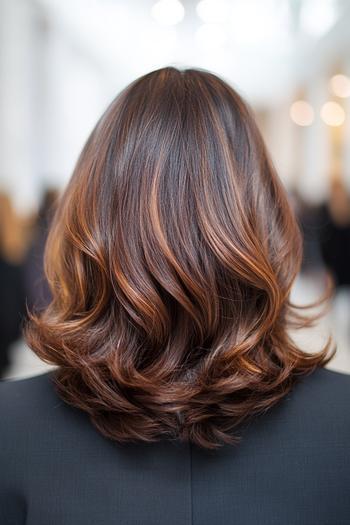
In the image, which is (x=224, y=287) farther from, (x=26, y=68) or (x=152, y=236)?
(x=26, y=68)

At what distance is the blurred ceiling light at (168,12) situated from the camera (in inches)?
119

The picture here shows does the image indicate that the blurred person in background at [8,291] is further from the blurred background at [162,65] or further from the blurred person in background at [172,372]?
the blurred person in background at [172,372]

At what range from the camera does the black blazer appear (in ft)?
2.45

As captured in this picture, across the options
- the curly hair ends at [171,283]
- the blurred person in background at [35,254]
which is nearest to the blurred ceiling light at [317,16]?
the blurred person in background at [35,254]

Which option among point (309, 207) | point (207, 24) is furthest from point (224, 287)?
point (309, 207)

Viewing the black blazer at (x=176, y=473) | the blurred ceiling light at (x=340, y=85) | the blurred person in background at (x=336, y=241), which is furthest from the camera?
the blurred ceiling light at (x=340, y=85)

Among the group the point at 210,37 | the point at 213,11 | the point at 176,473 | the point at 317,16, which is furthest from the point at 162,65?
the point at 176,473

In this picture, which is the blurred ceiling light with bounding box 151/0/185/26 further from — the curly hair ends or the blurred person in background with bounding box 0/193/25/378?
the curly hair ends

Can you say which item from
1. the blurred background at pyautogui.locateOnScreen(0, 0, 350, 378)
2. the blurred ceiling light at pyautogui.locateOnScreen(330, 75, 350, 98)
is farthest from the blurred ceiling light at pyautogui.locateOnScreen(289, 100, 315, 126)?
the blurred ceiling light at pyautogui.locateOnScreen(330, 75, 350, 98)

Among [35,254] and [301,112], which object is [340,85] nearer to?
[301,112]

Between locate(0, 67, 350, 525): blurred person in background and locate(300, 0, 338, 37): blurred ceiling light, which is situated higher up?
locate(300, 0, 338, 37): blurred ceiling light

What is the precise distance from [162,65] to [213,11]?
603 mm

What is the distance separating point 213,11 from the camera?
11.0ft

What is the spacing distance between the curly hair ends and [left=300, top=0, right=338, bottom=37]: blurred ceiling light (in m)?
3.10
